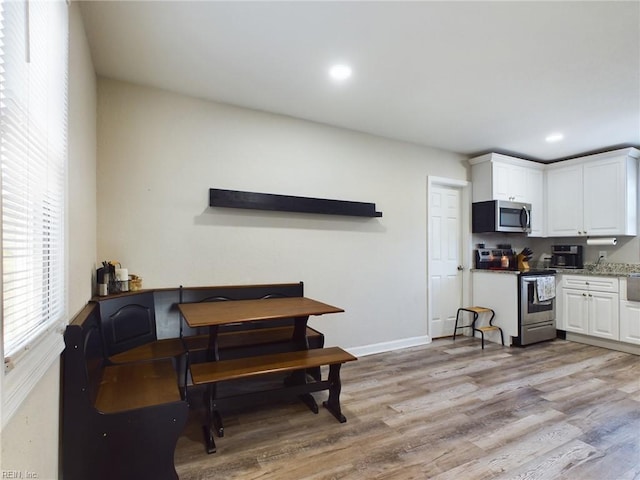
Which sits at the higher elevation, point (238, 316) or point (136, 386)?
point (238, 316)

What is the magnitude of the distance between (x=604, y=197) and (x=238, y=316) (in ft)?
16.2

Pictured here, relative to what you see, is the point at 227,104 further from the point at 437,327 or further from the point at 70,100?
the point at 437,327

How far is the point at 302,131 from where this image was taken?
141 inches

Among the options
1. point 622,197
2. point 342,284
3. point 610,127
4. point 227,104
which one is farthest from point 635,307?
point 227,104

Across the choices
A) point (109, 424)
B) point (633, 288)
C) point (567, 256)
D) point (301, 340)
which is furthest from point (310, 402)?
point (567, 256)

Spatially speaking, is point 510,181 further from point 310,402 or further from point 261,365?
point 261,365

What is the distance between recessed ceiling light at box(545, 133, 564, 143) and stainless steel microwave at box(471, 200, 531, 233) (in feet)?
2.95

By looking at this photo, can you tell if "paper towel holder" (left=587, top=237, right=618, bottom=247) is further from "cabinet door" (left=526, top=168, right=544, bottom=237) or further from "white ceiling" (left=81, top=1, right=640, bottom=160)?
"white ceiling" (left=81, top=1, right=640, bottom=160)

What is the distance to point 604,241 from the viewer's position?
4547 millimetres

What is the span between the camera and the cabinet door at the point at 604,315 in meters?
4.11

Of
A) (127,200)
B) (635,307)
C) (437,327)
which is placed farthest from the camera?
(437,327)

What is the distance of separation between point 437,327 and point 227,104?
381 cm

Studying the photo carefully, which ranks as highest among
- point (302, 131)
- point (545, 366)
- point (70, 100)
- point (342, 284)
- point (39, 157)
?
point (302, 131)

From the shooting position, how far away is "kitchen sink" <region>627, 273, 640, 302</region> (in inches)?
154
